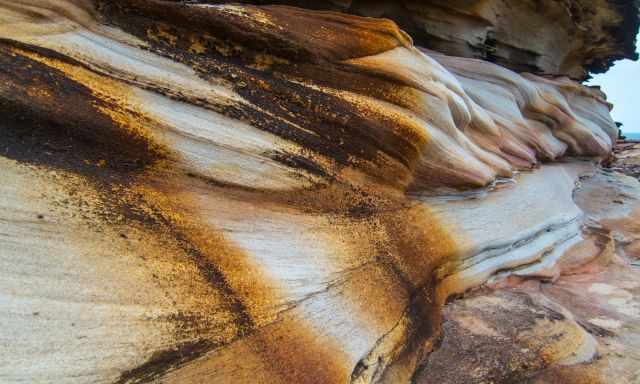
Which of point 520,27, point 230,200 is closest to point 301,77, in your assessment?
point 230,200

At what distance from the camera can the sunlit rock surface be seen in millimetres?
1841

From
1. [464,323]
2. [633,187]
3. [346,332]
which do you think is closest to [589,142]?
[633,187]

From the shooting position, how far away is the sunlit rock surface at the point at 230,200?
184 cm

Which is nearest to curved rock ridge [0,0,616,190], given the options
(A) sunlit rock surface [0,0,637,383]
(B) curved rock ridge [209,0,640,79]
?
(A) sunlit rock surface [0,0,637,383]

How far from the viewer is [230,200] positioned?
249 cm

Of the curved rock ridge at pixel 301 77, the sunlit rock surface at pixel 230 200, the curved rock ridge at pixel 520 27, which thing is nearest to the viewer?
the sunlit rock surface at pixel 230 200

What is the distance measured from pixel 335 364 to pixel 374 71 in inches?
88.2

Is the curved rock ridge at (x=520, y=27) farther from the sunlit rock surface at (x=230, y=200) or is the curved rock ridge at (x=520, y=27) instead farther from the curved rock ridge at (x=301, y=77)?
the sunlit rock surface at (x=230, y=200)

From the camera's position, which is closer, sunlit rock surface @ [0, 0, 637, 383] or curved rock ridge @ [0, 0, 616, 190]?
sunlit rock surface @ [0, 0, 637, 383]

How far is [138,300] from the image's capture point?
191cm

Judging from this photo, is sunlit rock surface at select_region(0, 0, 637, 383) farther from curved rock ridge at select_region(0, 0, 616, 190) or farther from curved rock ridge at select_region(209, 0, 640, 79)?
curved rock ridge at select_region(209, 0, 640, 79)

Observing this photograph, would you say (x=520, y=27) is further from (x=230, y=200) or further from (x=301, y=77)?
(x=230, y=200)

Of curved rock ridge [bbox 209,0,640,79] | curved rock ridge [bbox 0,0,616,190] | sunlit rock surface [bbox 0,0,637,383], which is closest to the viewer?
sunlit rock surface [bbox 0,0,637,383]

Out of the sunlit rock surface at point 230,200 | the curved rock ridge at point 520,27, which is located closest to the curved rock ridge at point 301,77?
the sunlit rock surface at point 230,200
